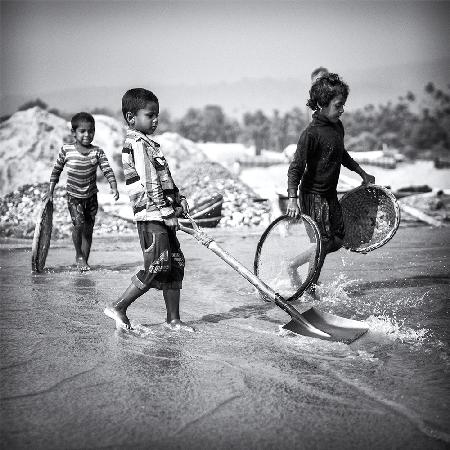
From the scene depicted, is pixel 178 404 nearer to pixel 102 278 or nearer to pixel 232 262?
pixel 232 262

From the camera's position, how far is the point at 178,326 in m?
3.68

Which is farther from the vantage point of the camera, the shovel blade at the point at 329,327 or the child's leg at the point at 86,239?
the child's leg at the point at 86,239

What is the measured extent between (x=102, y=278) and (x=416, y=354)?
133 inches

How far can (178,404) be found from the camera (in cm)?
245

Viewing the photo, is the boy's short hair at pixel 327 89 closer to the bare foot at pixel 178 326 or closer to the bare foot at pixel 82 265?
the bare foot at pixel 178 326

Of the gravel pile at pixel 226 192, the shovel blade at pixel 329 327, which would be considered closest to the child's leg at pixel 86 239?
the shovel blade at pixel 329 327

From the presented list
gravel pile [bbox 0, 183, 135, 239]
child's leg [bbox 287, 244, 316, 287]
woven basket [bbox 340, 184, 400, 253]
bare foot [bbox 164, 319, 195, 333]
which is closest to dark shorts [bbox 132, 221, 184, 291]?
bare foot [bbox 164, 319, 195, 333]

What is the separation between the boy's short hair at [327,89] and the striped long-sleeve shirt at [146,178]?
4.43 feet

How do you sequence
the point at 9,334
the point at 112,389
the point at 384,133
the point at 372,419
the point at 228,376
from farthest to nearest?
the point at 384,133 < the point at 9,334 < the point at 228,376 < the point at 112,389 < the point at 372,419

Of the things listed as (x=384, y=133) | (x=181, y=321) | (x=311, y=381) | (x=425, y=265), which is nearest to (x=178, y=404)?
(x=311, y=381)

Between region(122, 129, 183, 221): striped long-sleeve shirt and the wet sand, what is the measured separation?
0.75 meters

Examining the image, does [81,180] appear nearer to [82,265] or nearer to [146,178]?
[82,265]

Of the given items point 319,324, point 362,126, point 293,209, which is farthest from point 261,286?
point 362,126

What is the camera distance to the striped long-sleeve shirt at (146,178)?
3.49 metres
